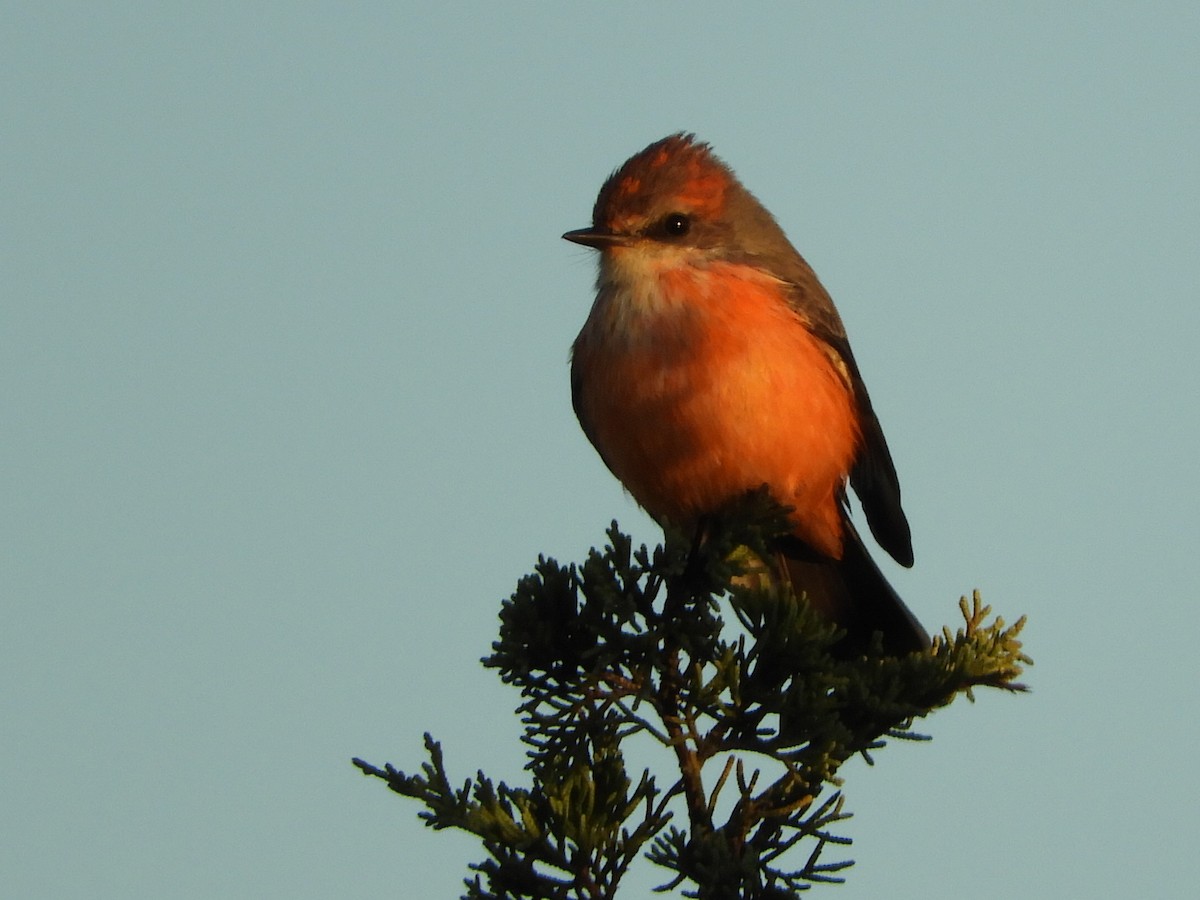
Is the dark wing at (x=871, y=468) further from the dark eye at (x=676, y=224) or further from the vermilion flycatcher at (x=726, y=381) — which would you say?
the dark eye at (x=676, y=224)

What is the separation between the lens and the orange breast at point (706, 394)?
538 cm

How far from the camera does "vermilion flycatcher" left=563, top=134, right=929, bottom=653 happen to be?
17.7 ft

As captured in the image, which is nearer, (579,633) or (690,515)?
(579,633)

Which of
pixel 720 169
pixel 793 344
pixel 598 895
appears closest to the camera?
pixel 598 895

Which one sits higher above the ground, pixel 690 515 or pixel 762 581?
pixel 690 515

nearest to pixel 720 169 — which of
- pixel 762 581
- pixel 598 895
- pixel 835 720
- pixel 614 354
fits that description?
pixel 614 354

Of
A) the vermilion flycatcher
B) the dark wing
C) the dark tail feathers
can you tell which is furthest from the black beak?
the dark tail feathers

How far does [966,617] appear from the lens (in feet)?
13.8

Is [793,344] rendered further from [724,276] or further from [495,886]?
[495,886]

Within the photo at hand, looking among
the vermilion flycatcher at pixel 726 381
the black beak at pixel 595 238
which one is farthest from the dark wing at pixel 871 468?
the black beak at pixel 595 238

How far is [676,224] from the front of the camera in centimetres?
597

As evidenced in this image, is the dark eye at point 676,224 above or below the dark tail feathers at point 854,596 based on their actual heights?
above

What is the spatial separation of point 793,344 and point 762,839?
8.30 ft

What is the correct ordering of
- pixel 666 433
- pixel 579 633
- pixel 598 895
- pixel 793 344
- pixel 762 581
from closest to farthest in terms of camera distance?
pixel 598 895, pixel 579 633, pixel 762 581, pixel 666 433, pixel 793 344
